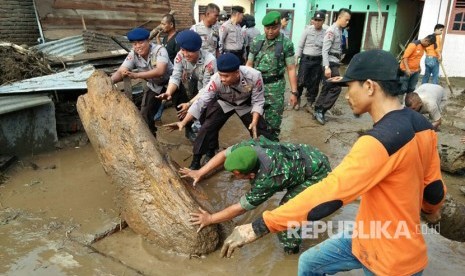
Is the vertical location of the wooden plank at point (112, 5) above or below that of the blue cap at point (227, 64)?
above

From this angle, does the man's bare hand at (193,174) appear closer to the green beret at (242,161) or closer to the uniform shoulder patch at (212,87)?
the green beret at (242,161)

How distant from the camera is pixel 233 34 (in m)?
7.18

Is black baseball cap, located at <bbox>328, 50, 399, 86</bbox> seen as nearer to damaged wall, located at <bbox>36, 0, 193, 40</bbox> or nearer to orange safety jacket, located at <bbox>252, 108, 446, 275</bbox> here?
orange safety jacket, located at <bbox>252, 108, 446, 275</bbox>

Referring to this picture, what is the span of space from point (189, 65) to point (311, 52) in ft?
9.81

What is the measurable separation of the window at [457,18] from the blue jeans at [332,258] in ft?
40.6

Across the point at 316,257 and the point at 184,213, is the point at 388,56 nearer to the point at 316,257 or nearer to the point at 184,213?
the point at 316,257

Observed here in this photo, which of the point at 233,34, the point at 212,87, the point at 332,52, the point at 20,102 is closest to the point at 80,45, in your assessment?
the point at 20,102

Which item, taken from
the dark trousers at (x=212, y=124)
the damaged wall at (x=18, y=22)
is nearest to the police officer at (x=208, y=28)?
the dark trousers at (x=212, y=124)

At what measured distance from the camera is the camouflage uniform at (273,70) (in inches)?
185

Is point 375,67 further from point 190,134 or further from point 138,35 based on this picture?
point 190,134

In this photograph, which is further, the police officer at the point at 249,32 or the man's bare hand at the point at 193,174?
the police officer at the point at 249,32

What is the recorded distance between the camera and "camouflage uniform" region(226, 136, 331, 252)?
2.62 meters

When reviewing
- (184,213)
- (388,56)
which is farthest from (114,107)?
(388,56)

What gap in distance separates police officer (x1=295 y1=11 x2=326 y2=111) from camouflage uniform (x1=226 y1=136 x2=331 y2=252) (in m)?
4.20
